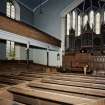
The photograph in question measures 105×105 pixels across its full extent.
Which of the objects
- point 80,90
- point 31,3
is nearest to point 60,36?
point 31,3

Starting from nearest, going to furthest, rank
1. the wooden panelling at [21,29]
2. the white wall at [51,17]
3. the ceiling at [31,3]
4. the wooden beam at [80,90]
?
the wooden beam at [80,90]
the wooden panelling at [21,29]
the ceiling at [31,3]
the white wall at [51,17]

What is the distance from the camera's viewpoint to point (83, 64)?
13289mm

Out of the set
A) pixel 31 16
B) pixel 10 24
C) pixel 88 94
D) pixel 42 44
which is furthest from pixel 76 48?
pixel 88 94

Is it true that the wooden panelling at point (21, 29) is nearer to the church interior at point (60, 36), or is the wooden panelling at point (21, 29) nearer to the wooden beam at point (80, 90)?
the church interior at point (60, 36)

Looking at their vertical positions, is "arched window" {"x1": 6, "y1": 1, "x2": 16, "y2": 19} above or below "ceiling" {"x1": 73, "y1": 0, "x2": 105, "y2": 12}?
below

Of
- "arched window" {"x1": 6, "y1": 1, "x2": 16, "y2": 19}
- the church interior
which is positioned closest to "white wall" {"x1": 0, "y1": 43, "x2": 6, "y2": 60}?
the church interior

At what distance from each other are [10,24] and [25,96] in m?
7.22

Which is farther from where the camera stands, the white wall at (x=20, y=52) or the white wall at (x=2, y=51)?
the white wall at (x=20, y=52)

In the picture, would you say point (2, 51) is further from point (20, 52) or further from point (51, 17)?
point (51, 17)

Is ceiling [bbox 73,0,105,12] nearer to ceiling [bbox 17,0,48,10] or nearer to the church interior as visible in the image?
the church interior

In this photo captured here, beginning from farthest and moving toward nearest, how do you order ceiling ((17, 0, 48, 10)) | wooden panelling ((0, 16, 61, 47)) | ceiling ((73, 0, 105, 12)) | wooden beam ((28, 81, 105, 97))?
ceiling ((73, 0, 105, 12)) → ceiling ((17, 0, 48, 10)) → wooden panelling ((0, 16, 61, 47)) → wooden beam ((28, 81, 105, 97))

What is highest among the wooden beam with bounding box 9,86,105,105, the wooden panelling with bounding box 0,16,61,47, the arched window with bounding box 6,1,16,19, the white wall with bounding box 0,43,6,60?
the arched window with bounding box 6,1,16,19

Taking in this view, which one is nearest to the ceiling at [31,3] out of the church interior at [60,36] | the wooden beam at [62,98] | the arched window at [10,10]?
the church interior at [60,36]

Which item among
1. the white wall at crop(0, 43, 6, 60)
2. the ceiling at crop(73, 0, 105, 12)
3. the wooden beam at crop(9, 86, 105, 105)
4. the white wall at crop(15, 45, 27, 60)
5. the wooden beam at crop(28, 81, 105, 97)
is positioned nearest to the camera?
the wooden beam at crop(9, 86, 105, 105)
